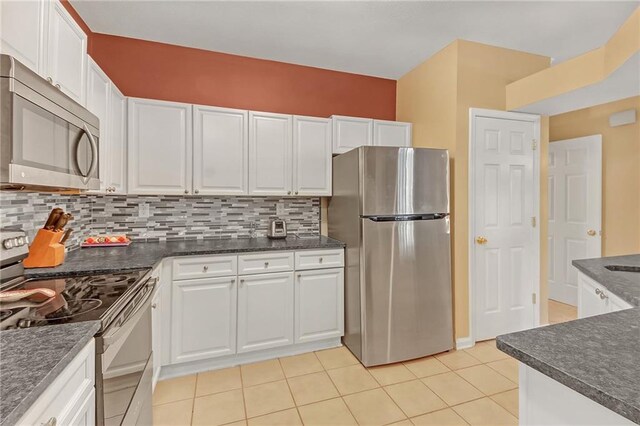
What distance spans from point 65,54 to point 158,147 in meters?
0.98

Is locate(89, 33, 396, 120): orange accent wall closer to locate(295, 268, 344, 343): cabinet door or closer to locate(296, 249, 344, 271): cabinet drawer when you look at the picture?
locate(296, 249, 344, 271): cabinet drawer

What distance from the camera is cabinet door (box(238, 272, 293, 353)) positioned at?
2.38 meters

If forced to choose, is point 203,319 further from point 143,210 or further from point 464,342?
point 464,342

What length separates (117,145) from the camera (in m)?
2.26

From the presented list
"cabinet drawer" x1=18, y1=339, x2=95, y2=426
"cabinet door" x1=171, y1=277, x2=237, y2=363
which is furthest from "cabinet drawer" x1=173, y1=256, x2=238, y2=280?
"cabinet drawer" x1=18, y1=339, x2=95, y2=426

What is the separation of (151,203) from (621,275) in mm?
3224

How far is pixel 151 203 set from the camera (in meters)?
2.69

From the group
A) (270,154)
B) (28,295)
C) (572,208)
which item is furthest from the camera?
(572,208)

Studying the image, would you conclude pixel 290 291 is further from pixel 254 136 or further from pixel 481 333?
pixel 481 333

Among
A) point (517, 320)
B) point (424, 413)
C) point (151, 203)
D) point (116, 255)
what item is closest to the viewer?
point (424, 413)

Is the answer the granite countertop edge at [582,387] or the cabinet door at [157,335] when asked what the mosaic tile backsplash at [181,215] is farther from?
the granite countertop edge at [582,387]

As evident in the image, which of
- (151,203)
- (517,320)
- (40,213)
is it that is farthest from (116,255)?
(517,320)

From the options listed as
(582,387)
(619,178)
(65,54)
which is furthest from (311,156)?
(619,178)

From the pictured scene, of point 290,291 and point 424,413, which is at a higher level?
point 290,291
